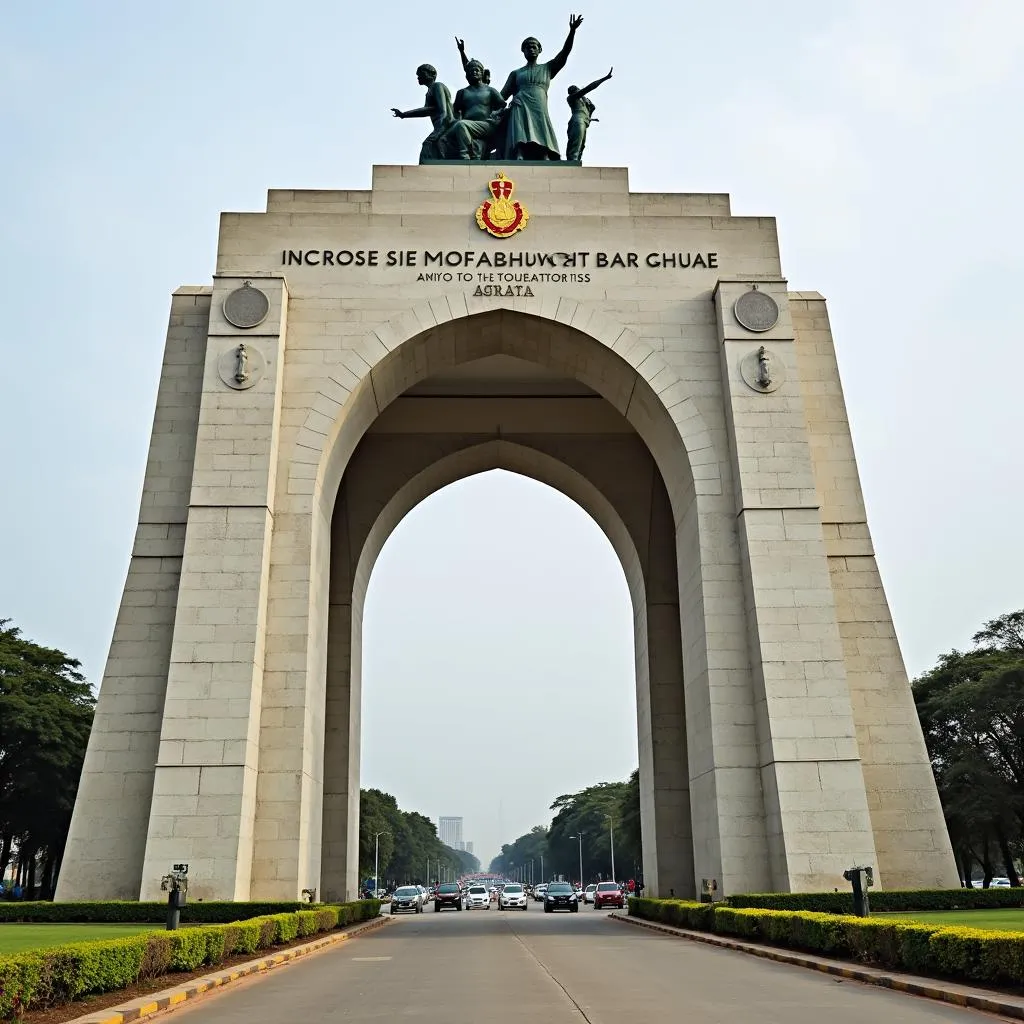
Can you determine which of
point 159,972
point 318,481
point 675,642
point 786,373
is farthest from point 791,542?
point 159,972

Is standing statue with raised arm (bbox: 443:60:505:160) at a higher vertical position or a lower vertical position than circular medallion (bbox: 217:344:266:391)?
higher

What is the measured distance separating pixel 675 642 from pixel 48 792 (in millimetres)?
24239

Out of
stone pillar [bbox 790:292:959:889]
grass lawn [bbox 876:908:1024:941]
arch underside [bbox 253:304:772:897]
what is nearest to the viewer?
grass lawn [bbox 876:908:1024:941]

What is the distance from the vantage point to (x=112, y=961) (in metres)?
9.66

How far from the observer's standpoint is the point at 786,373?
74.4ft

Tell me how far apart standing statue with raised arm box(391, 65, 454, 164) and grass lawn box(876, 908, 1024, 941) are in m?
19.8

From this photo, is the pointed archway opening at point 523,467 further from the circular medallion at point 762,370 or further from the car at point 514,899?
the car at point 514,899

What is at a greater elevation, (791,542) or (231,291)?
(231,291)

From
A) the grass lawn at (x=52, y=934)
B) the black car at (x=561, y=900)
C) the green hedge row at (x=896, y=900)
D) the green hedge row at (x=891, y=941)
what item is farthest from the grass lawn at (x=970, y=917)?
the black car at (x=561, y=900)

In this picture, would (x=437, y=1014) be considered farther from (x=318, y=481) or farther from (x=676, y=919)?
(x=318, y=481)

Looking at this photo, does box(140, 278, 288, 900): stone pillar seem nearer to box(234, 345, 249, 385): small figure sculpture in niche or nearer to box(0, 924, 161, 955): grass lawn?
box(234, 345, 249, 385): small figure sculpture in niche

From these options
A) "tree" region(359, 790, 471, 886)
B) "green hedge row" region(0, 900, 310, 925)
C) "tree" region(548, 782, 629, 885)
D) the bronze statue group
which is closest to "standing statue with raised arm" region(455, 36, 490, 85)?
the bronze statue group

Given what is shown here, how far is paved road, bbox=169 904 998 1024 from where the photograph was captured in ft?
28.1

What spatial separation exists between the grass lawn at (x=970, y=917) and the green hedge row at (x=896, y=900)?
0.26m
